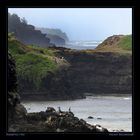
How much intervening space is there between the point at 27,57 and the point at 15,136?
693mm

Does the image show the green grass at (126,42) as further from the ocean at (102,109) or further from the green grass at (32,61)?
the green grass at (32,61)

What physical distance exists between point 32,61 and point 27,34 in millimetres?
237

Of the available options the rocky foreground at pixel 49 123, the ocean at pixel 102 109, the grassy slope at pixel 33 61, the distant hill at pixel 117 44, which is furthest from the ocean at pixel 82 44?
the rocky foreground at pixel 49 123

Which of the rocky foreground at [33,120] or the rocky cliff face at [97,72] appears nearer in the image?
the rocky foreground at [33,120]

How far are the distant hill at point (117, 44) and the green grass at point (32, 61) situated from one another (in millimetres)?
429

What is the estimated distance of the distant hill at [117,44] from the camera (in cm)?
1456

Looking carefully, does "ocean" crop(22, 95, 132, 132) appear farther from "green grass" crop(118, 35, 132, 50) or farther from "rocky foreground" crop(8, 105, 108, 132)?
"green grass" crop(118, 35, 132, 50)

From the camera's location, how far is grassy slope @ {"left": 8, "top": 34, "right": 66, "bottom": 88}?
47.9ft

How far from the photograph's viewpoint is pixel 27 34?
14641 mm

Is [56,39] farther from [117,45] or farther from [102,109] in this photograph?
[102,109]

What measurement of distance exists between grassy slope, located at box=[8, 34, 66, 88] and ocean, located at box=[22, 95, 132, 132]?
0.68 ft
